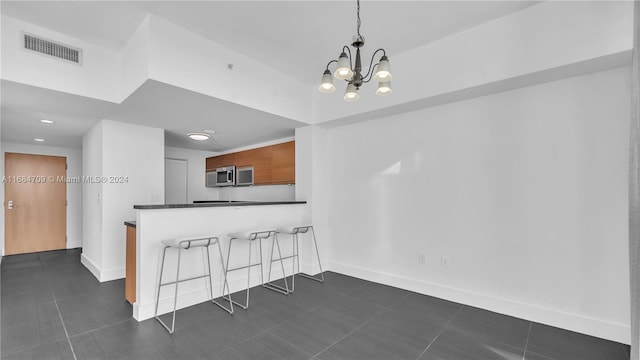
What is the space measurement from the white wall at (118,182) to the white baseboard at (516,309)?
3.36m

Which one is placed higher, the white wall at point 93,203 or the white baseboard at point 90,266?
the white wall at point 93,203

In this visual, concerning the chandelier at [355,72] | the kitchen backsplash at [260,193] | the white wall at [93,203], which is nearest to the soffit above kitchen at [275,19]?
the chandelier at [355,72]

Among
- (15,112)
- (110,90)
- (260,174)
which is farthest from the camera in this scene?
(260,174)

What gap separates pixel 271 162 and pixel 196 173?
7.68 feet

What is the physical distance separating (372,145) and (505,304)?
7.27 feet

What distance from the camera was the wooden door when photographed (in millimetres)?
5180

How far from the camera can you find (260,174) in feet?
17.0

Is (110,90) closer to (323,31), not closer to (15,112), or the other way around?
(15,112)

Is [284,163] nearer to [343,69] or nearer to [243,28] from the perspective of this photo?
[243,28]

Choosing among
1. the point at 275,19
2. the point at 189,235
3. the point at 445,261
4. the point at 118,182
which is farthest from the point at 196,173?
the point at 445,261

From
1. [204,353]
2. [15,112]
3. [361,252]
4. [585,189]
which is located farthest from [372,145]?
[15,112]

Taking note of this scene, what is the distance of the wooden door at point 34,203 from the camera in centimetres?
518

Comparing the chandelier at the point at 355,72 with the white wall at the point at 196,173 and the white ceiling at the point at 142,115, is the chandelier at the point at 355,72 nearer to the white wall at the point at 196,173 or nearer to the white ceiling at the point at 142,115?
the white ceiling at the point at 142,115

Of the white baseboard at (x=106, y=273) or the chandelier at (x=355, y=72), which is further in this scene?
the white baseboard at (x=106, y=273)
